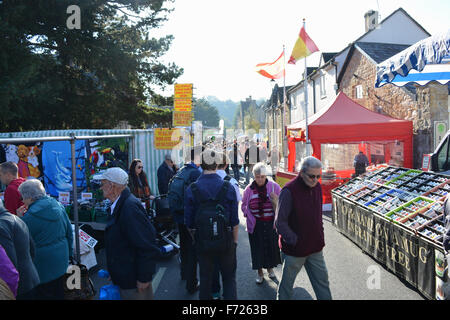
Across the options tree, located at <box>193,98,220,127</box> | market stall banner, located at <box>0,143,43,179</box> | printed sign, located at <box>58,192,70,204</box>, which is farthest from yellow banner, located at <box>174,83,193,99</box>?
tree, located at <box>193,98,220,127</box>

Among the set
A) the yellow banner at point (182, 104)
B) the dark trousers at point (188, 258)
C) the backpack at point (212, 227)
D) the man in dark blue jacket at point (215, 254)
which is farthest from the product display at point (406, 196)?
the yellow banner at point (182, 104)

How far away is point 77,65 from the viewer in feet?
48.8

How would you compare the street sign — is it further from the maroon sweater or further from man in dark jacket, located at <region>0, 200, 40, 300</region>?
man in dark jacket, located at <region>0, 200, 40, 300</region>

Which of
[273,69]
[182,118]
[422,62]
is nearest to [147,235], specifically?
[422,62]

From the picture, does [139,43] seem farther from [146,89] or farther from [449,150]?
[449,150]

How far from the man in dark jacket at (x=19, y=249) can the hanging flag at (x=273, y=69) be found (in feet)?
45.0

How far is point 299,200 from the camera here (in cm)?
360

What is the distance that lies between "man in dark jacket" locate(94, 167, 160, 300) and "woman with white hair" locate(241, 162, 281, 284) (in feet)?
7.46

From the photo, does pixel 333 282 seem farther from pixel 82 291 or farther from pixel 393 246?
pixel 82 291

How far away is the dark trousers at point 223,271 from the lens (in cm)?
367

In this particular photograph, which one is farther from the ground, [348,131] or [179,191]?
[348,131]

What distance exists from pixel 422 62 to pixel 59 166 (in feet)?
27.8

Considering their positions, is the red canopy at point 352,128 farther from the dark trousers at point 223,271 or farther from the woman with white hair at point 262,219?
the dark trousers at point 223,271

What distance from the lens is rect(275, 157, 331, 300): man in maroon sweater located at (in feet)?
11.8
